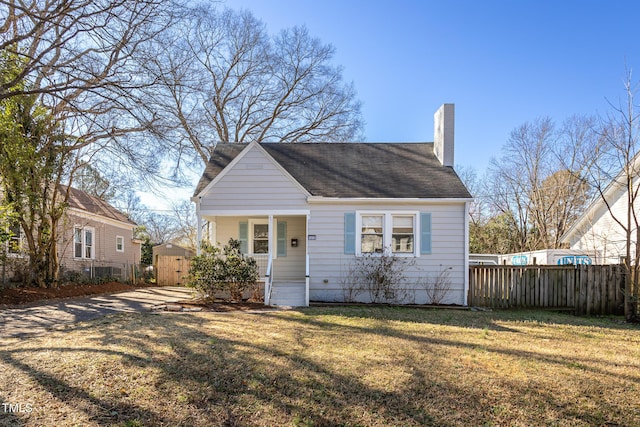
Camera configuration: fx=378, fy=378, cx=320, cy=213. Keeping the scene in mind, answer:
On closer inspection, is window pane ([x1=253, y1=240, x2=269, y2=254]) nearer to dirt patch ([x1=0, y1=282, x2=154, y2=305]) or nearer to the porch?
the porch

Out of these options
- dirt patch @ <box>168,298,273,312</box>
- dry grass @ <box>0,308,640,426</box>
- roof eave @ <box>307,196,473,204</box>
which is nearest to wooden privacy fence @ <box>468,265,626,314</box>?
roof eave @ <box>307,196,473,204</box>

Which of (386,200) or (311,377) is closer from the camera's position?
(311,377)

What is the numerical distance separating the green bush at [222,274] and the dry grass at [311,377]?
3.02m

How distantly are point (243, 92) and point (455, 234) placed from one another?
17.4 metres

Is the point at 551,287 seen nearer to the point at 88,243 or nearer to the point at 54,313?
the point at 54,313

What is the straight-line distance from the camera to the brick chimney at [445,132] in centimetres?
1295

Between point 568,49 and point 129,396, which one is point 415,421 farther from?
point 568,49

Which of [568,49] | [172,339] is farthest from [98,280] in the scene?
[568,49]

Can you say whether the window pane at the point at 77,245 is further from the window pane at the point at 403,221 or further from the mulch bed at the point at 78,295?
the window pane at the point at 403,221

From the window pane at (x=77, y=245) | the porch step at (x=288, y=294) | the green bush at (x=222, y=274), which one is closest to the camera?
A: the green bush at (x=222, y=274)

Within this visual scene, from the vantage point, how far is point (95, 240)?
19.9m

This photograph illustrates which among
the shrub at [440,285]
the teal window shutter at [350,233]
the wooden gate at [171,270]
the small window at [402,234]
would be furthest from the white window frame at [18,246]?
the shrub at [440,285]

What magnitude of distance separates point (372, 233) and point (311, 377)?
7.41 m

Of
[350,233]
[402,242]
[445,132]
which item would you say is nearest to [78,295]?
[350,233]
